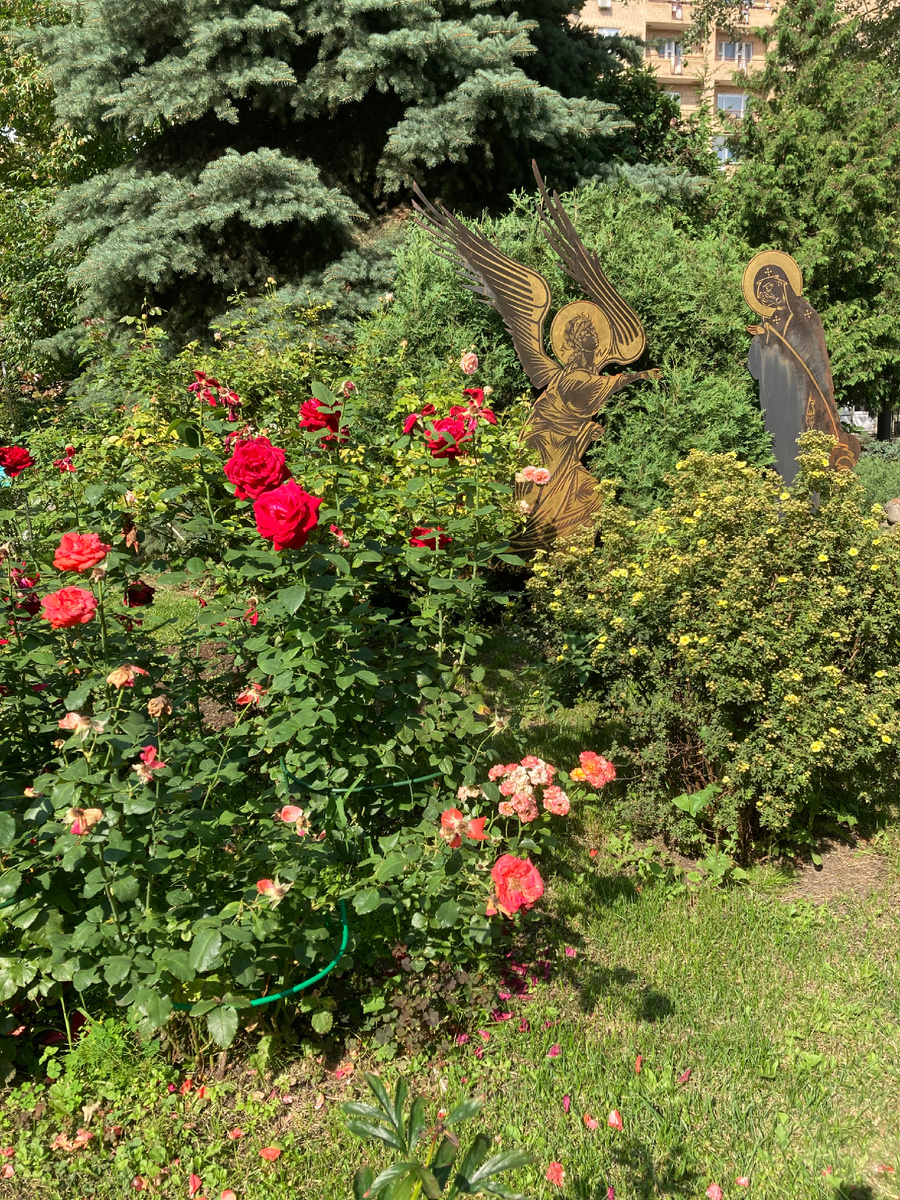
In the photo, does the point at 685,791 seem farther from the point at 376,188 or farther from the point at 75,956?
the point at 376,188

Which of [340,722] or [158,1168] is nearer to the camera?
[158,1168]

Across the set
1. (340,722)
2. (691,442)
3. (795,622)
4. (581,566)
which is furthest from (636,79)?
(340,722)

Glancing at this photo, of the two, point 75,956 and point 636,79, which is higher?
point 636,79

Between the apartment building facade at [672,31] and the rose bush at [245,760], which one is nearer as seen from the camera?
the rose bush at [245,760]

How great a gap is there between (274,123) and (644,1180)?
9.35 metres

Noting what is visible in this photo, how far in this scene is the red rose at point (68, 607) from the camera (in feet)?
5.86

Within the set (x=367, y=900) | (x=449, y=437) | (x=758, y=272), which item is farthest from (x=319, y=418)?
(x=758, y=272)

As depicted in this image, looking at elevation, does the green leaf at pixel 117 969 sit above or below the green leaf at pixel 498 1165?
below

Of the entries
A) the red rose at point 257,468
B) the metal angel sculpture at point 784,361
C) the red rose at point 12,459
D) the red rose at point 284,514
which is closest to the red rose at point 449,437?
the red rose at point 257,468

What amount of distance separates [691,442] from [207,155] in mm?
5806

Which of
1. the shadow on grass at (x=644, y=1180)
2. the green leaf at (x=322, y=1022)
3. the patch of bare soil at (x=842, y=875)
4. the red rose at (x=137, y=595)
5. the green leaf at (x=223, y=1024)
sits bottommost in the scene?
the patch of bare soil at (x=842, y=875)

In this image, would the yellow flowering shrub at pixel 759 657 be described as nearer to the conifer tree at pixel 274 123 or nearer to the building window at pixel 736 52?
the conifer tree at pixel 274 123

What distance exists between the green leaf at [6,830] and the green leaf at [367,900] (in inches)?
30.0

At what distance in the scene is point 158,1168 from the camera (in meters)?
1.89
